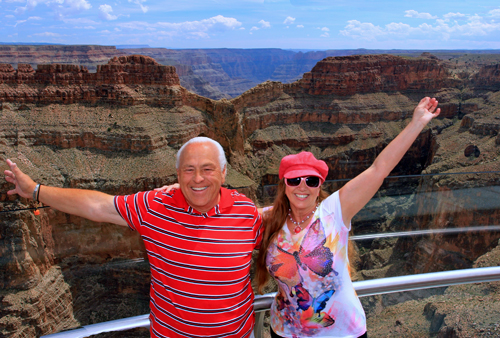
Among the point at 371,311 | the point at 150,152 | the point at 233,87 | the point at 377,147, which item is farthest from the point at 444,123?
the point at 233,87

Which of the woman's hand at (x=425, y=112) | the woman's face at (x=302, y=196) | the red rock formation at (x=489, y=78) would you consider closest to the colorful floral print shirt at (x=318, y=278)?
the woman's face at (x=302, y=196)

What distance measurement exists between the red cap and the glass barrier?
47.2 inches

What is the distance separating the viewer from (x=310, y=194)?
338 cm

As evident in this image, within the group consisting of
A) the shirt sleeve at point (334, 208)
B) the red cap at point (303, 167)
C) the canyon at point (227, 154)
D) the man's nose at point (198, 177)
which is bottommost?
the canyon at point (227, 154)

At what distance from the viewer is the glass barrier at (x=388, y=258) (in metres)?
4.39

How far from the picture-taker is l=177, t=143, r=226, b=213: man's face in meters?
3.49

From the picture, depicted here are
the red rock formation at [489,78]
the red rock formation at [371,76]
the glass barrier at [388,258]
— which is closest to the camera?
the glass barrier at [388,258]

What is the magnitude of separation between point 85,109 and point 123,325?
36.3m

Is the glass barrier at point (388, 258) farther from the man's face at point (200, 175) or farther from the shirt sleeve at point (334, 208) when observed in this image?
the man's face at point (200, 175)

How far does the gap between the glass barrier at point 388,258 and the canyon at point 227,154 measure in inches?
1.4

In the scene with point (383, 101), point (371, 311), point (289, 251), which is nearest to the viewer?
point (289, 251)

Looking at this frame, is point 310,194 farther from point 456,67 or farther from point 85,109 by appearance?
point 456,67

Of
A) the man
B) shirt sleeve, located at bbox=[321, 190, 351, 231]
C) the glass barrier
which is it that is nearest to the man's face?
the man

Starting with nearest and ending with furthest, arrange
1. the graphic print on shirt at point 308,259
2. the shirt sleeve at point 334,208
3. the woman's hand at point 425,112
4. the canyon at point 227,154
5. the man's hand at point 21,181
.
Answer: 1. the graphic print on shirt at point 308,259
2. the shirt sleeve at point 334,208
3. the woman's hand at point 425,112
4. the man's hand at point 21,181
5. the canyon at point 227,154
